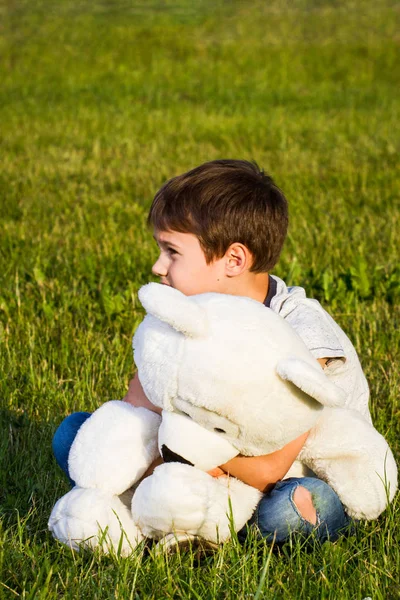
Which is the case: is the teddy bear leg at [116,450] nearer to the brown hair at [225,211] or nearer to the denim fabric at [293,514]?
the denim fabric at [293,514]

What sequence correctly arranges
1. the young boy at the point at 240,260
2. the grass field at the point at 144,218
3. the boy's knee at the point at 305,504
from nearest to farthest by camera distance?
the grass field at the point at 144,218, the boy's knee at the point at 305,504, the young boy at the point at 240,260

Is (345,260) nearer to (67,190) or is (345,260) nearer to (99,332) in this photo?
(99,332)

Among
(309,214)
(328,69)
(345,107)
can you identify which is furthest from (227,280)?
(328,69)

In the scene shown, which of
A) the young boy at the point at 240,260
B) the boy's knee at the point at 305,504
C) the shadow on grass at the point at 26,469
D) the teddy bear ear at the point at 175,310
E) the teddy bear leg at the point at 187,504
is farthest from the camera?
the shadow on grass at the point at 26,469

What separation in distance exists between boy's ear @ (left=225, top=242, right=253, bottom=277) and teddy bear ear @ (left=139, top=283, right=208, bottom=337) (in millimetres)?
→ 658

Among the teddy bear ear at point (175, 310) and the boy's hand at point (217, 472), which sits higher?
the teddy bear ear at point (175, 310)

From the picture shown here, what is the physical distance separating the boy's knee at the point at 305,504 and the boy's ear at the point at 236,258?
0.73 meters

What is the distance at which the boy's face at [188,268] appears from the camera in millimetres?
2852

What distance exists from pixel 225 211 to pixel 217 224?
6cm

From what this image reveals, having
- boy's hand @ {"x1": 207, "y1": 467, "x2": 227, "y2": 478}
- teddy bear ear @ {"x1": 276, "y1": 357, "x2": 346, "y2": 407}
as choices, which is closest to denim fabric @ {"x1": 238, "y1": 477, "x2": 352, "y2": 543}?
boy's hand @ {"x1": 207, "y1": 467, "x2": 227, "y2": 478}

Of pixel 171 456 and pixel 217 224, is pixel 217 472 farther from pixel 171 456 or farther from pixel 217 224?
pixel 217 224

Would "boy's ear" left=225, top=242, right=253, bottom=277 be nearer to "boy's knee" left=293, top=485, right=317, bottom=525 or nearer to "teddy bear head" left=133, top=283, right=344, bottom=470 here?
"teddy bear head" left=133, top=283, right=344, bottom=470

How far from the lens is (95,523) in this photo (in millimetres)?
2480

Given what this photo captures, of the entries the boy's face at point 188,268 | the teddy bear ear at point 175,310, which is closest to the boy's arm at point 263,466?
the teddy bear ear at point 175,310
